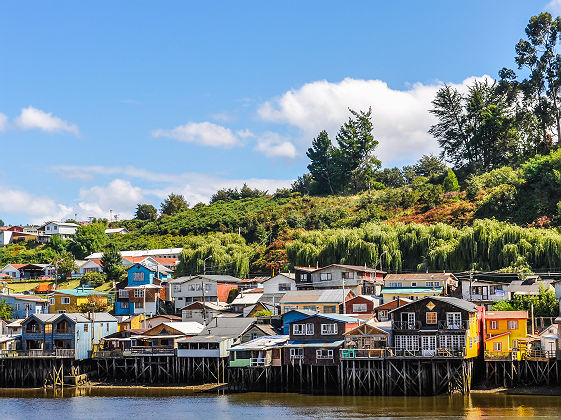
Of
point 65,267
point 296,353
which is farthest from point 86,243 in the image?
point 296,353

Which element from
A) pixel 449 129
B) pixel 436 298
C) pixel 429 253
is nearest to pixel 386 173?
pixel 449 129

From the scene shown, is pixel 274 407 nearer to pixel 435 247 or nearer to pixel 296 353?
pixel 296 353

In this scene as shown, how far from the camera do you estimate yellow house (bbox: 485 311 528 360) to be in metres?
54.0

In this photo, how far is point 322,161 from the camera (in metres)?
126

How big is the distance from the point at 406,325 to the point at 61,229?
100942 mm

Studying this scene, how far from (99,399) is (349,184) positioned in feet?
237

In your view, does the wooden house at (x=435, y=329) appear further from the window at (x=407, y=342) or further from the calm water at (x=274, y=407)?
the calm water at (x=274, y=407)

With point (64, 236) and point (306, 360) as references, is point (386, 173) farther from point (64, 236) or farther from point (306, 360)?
point (306, 360)

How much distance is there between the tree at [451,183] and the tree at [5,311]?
56.5 metres

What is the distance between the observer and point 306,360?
182ft

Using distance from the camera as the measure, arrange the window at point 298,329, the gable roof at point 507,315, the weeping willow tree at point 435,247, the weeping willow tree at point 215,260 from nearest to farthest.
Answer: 1. the gable roof at point 507,315
2. the window at point 298,329
3. the weeping willow tree at point 435,247
4. the weeping willow tree at point 215,260

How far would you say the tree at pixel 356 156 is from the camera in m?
118

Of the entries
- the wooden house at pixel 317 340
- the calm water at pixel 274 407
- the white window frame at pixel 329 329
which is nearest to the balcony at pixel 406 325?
the wooden house at pixel 317 340

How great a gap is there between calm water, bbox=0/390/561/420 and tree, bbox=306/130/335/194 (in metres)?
72.6
